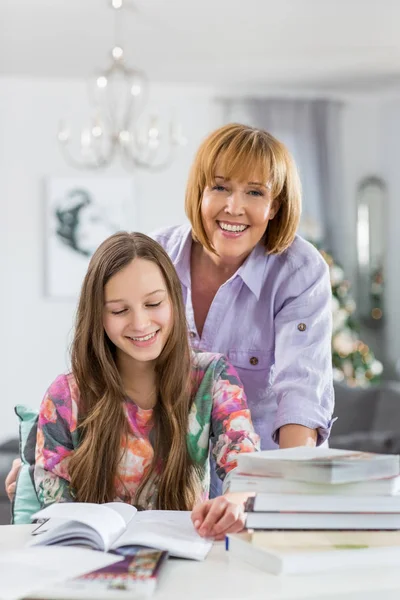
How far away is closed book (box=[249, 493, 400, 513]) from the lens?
133 cm

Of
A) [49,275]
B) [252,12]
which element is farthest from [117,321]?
[49,275]

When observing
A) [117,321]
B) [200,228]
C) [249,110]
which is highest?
[249,110]

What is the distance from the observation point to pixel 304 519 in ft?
4.39

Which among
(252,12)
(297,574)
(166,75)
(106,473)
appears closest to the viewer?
(297,574)

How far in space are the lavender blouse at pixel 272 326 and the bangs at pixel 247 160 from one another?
17 cm

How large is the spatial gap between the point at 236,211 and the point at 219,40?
3.88 metres

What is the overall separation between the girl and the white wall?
15.9 ft

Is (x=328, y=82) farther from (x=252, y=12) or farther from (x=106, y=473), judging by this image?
(x=106, y=473)

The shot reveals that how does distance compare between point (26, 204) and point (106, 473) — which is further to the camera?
point (26, 204)

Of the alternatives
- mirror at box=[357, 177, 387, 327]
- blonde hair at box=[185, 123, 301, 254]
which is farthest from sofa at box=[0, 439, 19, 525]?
mirror at box=[357, 177, 387, 327]

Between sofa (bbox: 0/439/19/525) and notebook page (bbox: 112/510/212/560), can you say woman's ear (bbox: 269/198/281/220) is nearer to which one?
notebook page (bbox: 112/510/212/560)

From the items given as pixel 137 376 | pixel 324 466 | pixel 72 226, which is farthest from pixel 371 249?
pixel 324 466

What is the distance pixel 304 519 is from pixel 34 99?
5.72 m

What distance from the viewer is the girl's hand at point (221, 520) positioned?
56.4 inches
